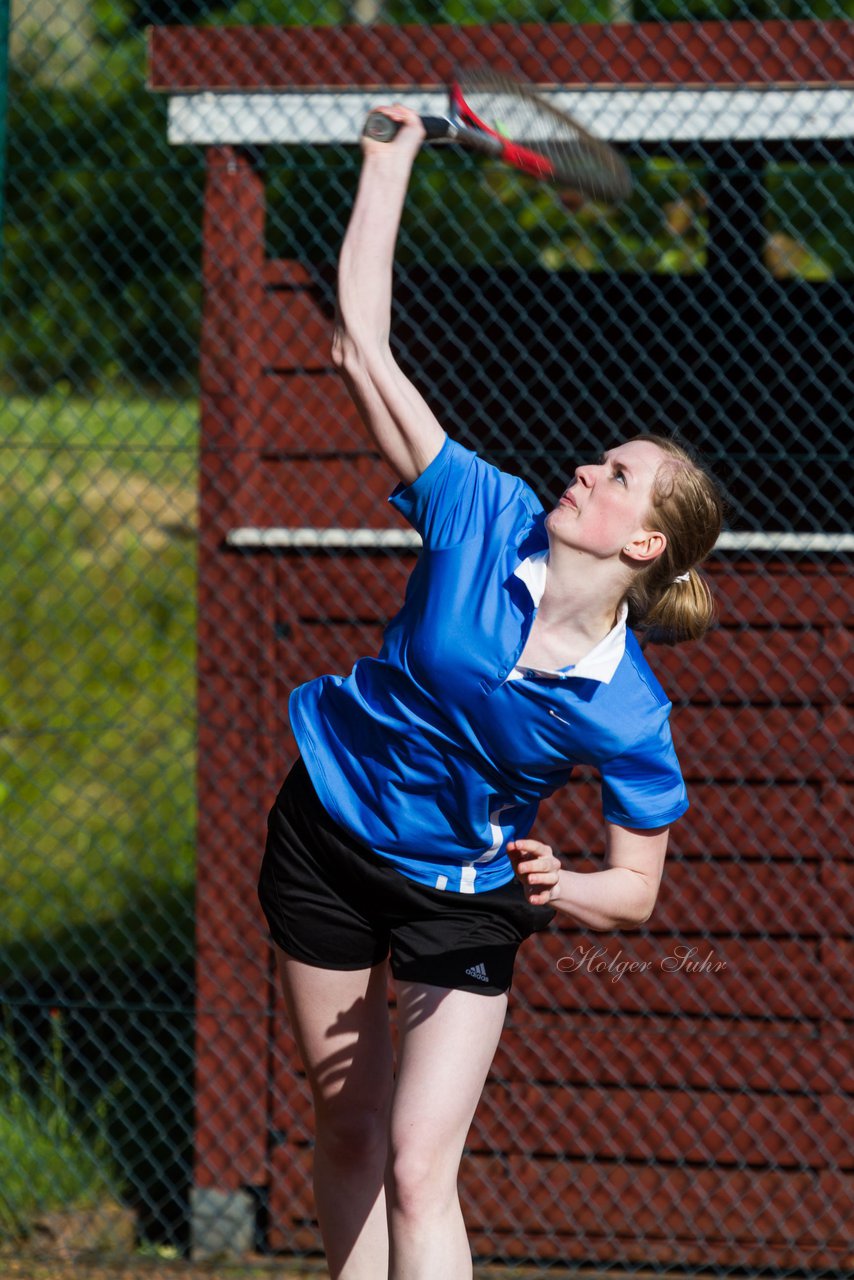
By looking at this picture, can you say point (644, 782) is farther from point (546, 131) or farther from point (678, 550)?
point (546, 131)

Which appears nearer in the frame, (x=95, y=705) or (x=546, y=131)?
(x=546, y=131)

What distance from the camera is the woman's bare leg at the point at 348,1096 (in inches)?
94.3

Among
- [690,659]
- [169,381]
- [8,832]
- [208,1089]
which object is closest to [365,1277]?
[208,1089]

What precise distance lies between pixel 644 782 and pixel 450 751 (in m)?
0.30

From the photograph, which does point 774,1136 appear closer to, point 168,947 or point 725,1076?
point 725,1076

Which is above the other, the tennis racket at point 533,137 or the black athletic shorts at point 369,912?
the tennis racket at point 533,137

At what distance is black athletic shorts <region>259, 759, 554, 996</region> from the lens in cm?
228

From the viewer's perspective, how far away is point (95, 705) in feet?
26.8

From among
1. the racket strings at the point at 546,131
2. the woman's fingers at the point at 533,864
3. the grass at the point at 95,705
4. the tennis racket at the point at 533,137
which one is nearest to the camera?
the woman's fingers at the point at 533,864

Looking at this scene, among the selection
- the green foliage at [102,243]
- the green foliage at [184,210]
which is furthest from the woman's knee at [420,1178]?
the green foliage at [102,243]

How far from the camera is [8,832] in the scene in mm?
7148

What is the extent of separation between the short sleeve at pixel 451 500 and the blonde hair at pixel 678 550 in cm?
24

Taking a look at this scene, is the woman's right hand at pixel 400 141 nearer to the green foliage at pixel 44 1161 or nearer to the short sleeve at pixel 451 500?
the short sleeve at pixel 451 500

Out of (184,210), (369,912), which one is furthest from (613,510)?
(184,210)
